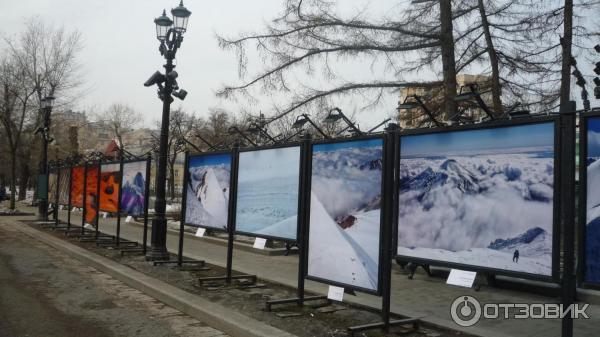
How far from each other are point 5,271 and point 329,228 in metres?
7.76

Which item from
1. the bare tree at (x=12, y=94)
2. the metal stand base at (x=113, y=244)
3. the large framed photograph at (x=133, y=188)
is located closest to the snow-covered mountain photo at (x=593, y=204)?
the large framed photograph at (x=133, y=188)

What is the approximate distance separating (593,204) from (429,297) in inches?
178

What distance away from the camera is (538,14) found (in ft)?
44.4

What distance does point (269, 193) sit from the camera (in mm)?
8148

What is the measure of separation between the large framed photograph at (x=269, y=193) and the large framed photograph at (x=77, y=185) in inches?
419

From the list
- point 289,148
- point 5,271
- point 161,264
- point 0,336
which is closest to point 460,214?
point 289,148

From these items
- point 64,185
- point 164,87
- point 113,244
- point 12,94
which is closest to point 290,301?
point 164,87

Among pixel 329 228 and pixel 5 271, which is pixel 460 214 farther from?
pixel 5 271

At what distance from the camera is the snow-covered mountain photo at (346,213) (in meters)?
6.12
